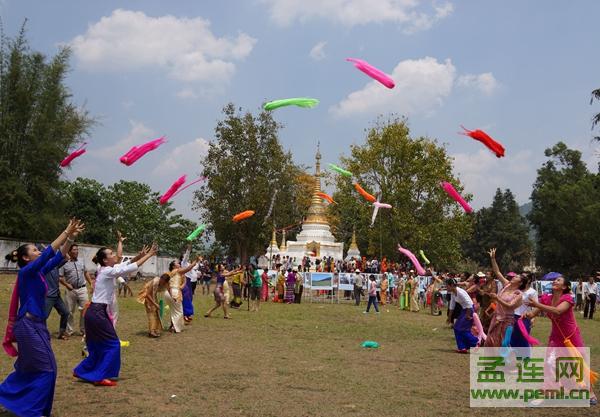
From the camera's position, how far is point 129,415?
6.40 meters

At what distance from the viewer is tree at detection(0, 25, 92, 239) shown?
33.5 m

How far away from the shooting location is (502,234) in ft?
263

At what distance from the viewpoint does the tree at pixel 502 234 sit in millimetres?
80250

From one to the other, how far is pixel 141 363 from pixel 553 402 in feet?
20.3

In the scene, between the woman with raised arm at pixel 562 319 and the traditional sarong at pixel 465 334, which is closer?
the woman with raised arm at pixel 562 319

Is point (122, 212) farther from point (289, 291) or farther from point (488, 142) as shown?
point (488, 142)

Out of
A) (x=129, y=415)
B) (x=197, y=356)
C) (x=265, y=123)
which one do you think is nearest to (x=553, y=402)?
(x=129, y=415)

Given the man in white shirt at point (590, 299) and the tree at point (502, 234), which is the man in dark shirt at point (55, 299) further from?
the tree at point (502, 234)

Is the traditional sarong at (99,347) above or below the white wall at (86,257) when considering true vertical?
below

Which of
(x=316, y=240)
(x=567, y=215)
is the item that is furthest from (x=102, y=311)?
(x=567, y=215)

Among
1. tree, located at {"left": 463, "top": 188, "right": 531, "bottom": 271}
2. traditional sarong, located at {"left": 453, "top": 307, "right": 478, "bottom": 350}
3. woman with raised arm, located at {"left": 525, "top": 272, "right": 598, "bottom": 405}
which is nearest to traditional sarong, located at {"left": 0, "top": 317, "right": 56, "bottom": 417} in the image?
woman with raised arm, located at {"left": 525, "top": 272, "right": 598, "bottom": 405}

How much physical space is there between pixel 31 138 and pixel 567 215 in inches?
1609

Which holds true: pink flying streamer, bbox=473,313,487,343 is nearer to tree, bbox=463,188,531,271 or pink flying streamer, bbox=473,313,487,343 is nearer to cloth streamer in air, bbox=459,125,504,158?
cloth streamer in air, bbox=459,125,504,158

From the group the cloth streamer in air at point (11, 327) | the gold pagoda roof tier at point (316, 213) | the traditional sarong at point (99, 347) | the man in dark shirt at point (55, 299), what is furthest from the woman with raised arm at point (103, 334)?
the gold pagoda roof tier at point (316, 213)
